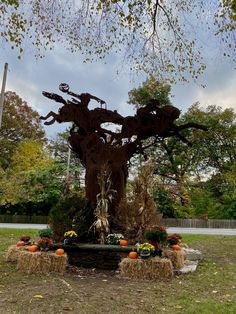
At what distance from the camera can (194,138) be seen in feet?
117

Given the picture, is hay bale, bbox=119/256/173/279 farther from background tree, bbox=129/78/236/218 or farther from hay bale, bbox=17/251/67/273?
background tree, bbox=129/78/236/218

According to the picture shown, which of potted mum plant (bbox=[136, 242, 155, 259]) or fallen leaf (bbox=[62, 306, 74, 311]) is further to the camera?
potted mum plant (bbox=[136, 242, 155, 259])

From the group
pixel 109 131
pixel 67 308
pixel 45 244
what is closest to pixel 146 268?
pixel 45 244

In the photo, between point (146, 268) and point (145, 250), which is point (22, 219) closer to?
point (145, 250)

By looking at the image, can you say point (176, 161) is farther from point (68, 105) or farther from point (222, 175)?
point (68, 105)

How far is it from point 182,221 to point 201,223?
58.1 inches

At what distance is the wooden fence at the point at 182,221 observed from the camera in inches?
1143

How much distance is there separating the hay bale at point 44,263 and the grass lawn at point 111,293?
0.21m

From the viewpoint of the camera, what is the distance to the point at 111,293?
18.6ft

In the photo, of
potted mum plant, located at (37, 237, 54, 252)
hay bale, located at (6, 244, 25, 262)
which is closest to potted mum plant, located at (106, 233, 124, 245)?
potted mum plant, located at (37, 237, 54, 252)

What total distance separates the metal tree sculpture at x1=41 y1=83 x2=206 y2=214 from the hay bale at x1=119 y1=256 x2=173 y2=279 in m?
2.52

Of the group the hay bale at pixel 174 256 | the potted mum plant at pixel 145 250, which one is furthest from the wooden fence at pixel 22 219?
the potted mum plant at pixel 145 250

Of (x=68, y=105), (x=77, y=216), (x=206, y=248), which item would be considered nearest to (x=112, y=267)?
(x=77, y=216)

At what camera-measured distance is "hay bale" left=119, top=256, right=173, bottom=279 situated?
683cm
